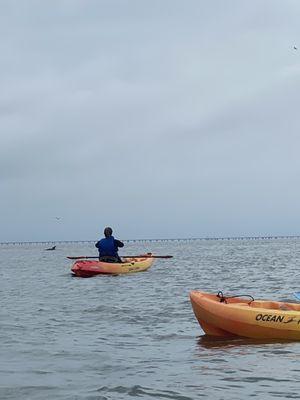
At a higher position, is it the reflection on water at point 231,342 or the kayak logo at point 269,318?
the kayak logo at point 269,318

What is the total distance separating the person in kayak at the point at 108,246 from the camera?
25.5 meters

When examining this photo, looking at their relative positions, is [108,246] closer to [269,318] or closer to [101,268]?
[101,268]

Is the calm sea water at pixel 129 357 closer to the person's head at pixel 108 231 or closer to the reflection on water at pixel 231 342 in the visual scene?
the reflection on water at pixel 231 342

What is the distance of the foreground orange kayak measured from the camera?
1116cm

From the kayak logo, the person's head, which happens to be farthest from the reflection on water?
the person's head

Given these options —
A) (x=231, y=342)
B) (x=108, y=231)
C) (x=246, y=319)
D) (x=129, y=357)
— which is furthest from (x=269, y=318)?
(x=108, y=231)

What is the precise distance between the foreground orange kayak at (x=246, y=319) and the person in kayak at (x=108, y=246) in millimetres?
13659

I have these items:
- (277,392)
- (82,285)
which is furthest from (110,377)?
(82,285)

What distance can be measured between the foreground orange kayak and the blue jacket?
45.1 feet

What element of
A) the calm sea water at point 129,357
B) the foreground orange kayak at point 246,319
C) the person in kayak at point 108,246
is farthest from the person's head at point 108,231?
the foreground orange kayak at point 246,319

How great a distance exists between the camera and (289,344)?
35.7ft

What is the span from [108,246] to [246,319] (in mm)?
15014

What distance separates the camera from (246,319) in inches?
447

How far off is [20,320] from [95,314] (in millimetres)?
1807
